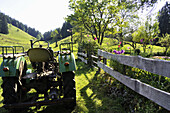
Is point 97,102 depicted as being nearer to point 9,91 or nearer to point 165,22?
point 9,91

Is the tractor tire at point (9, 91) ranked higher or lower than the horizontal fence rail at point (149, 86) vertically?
lower

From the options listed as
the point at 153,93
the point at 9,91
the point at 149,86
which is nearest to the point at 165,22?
the point at 149,86

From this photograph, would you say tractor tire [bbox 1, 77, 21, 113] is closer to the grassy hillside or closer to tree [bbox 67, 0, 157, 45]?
tree [bbox 67, 0, 157, 45]

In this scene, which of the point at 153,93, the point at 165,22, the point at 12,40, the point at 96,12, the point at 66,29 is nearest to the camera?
the point at 153,93

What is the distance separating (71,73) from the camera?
11.5 feet

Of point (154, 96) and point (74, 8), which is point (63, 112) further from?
point (74, 8)

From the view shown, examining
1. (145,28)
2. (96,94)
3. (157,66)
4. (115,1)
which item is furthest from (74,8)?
(157,66)

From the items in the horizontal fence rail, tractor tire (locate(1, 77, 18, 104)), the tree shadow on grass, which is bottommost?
the tree shadow on grass

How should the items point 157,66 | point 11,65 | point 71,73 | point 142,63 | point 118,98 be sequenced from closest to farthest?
point 157,66
point 142,63
point 11,65
point 71,73
point 118,98

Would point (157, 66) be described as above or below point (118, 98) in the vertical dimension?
above

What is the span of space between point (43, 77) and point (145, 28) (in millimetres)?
23157

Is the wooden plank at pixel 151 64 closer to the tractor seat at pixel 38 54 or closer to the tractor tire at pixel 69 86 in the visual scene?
the tractor tire at pixel 69 86

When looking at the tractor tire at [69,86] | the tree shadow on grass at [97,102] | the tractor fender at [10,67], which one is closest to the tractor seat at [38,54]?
the tractor fender at [10,67]

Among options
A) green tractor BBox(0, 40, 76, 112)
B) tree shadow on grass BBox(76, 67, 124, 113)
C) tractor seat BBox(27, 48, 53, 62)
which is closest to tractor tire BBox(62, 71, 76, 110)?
green tractor BBox(0, 40, 76, 112)
